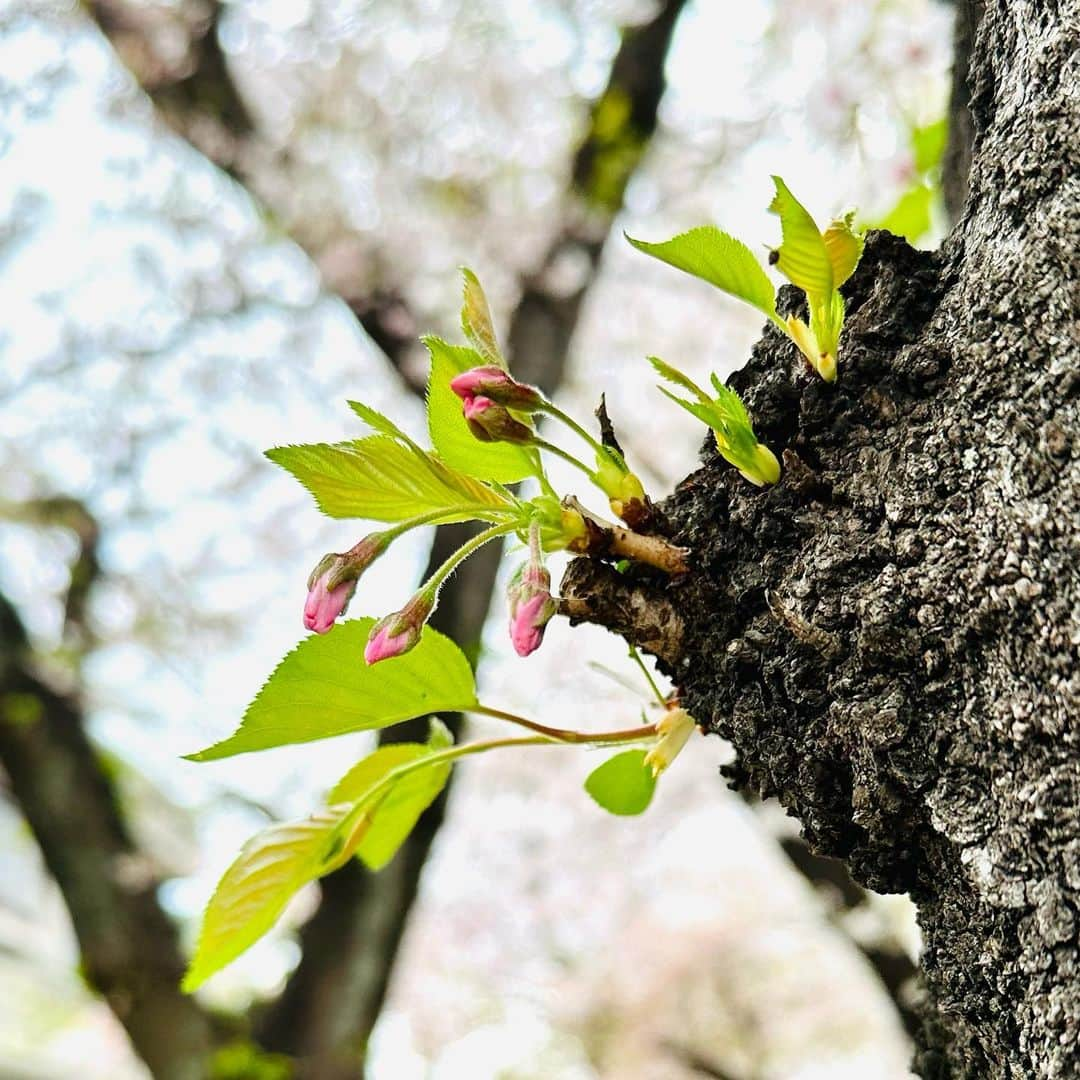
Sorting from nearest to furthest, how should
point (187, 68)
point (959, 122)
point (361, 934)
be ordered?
1. point (959, 122)
2. point (361, 934)
3. point (187, 68)

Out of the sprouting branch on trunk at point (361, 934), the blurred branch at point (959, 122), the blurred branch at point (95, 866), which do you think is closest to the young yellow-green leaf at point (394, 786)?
the blurred branch at point (959, 122)

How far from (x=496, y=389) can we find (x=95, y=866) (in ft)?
5.02

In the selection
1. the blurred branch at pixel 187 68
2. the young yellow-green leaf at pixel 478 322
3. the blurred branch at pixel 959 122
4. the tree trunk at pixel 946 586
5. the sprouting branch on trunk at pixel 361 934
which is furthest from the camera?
the blurred branch at pixel 187 68

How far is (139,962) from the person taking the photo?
155 centimetres

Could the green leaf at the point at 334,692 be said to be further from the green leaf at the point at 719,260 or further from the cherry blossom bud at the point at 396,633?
the green leaf at the point at 719,260

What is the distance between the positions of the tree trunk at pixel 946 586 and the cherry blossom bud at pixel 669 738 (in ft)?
0.15

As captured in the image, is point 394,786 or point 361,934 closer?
point 394,786

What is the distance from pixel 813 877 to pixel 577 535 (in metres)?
1.19

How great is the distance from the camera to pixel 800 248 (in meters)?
0.37

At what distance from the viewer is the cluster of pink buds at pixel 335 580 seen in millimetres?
423

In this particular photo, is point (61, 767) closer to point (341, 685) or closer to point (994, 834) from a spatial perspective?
point (341, 685)

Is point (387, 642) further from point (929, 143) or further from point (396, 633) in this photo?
point (929, 143)

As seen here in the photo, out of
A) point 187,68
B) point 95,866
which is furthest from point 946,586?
point 187,68

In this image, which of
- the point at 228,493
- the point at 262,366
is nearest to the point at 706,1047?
the point at 228,493
